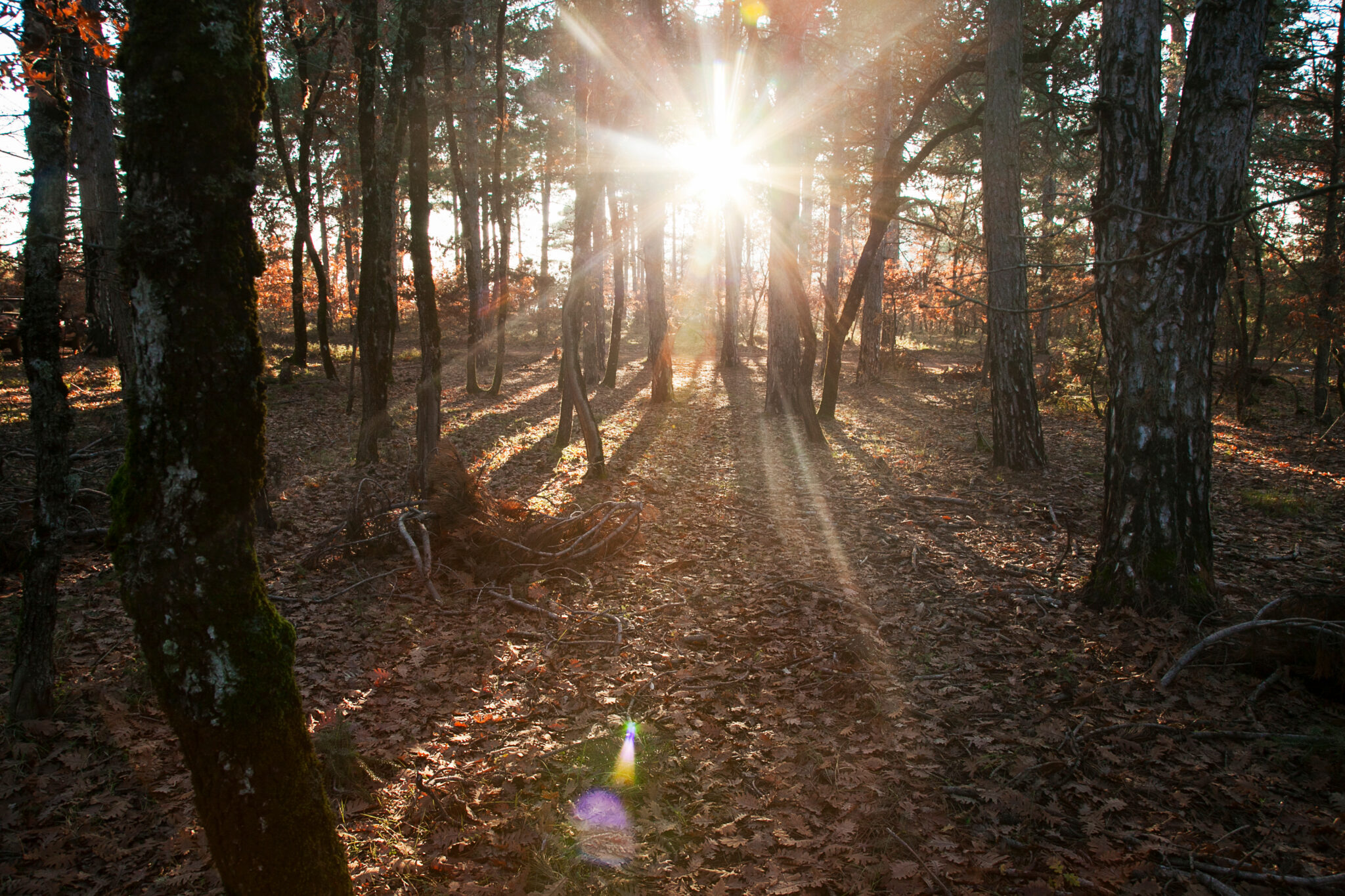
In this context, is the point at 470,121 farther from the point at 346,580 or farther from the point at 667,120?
the point at 346,580

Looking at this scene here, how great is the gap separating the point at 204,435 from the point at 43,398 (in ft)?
7.99

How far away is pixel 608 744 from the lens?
3844 millimetres

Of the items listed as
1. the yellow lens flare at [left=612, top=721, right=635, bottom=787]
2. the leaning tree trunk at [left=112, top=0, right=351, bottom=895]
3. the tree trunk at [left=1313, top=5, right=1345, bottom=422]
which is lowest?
the yellow lens flare at [left=612, top=721, right=635, bottom=787]

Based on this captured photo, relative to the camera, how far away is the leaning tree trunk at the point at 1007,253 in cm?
920

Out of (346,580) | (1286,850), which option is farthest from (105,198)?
(1286,850)

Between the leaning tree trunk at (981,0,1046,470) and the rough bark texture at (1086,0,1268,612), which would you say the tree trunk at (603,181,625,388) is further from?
the rough bark texture at (1086,0,1268,612)

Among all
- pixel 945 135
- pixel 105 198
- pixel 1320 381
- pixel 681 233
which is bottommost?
pixel 1320 381

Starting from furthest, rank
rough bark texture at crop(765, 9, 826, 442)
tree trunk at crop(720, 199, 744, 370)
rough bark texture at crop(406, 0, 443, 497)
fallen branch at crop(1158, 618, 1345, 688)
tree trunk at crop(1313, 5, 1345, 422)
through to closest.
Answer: tree trunk at crop(720, 199, 744, 370), rough bark texture at crop(765, 9, 826, 442), tree trunk at crop(1313, 5, 1345, 422), rough bark texture at crop(406, 0, 443, 497), fallen branch at crop(1158, 618, 1345, 688)

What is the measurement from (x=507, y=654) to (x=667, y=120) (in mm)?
16933

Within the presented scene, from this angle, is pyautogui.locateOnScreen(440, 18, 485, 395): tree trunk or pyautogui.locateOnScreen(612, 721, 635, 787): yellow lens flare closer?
pyautogui.locateOnScreen(612, 721, 635, 787): yellow lens flare

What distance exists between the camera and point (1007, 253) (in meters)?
9.34

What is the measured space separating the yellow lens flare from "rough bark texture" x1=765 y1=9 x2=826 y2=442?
881cm

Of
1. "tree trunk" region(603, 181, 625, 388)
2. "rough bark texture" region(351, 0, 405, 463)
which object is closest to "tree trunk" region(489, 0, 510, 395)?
"tree trunk" region(603, 181, 625, 388)

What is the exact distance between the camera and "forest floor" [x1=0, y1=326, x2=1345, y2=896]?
292cm
